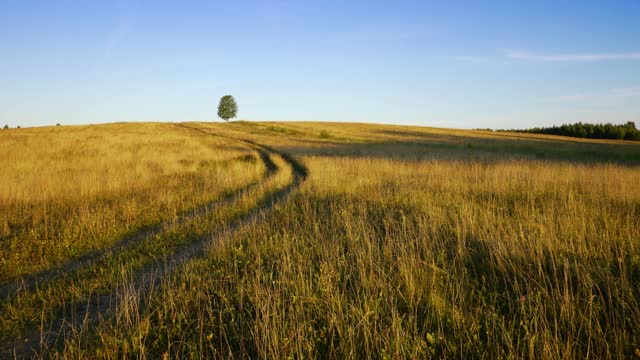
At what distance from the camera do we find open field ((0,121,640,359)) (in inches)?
134

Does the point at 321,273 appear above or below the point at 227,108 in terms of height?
below

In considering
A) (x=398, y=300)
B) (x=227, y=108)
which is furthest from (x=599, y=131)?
(x=227, y=108)

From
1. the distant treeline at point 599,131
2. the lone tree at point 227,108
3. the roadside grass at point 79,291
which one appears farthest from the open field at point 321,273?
the lone tree at point 227,108

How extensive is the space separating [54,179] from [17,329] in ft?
35.2

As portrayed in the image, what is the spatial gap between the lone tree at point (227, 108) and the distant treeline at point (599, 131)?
74245 millimetres

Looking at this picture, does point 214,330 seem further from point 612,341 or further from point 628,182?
point 628,182

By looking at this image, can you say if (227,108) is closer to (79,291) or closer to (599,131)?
(599,131)

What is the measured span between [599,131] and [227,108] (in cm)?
8305

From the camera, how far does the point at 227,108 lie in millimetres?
102438

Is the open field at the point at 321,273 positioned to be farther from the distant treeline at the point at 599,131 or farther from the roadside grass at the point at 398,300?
the distant treeline at the point at 599,131

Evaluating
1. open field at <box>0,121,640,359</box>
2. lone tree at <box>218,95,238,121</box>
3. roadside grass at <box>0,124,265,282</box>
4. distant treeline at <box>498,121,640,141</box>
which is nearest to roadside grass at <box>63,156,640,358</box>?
open field at <box>0,121,640,359</box>

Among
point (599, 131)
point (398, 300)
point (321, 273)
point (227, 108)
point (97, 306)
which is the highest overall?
point (227, 108)

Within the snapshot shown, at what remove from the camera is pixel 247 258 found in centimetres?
578

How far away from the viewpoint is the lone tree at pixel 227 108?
102062mm
